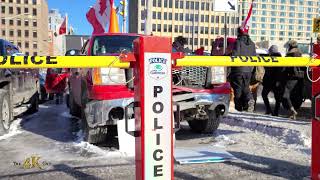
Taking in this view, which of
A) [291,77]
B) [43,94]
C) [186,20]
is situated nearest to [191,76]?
[291,77]

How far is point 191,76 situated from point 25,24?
5547 inches

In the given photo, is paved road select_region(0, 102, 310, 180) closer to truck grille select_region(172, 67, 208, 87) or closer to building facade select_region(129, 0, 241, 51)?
truck grille select_region(172, 67, 208, 87)

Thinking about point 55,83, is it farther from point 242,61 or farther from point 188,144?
point 242,61

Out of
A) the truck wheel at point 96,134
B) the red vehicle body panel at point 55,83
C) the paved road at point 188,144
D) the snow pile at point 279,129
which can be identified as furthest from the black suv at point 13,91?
the snow pile at point 279,129

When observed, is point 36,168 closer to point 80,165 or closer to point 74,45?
point 80,165

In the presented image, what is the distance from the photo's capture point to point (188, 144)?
6.95m

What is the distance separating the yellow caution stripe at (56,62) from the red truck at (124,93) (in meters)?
2.10

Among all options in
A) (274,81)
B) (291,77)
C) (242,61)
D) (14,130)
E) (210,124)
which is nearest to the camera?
(242,61)

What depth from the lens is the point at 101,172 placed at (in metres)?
4.97

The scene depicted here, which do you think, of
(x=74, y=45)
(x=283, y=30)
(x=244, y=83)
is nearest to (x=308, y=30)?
(x=283, y=30)

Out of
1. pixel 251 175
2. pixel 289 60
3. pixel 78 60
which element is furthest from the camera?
pixel 251 175

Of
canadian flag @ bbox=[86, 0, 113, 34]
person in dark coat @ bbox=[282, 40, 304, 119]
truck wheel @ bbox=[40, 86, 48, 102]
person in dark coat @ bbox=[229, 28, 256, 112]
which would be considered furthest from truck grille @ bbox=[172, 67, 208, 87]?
truck wheel @ bbox=[40, 86, 48, 102]

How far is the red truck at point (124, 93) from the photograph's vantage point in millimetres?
6180

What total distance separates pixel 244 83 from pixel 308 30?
147543mm
